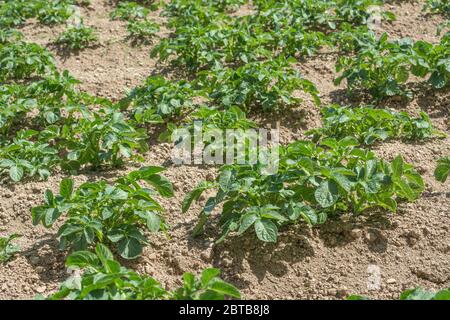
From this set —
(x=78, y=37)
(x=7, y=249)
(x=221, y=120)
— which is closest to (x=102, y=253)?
(x=7, y=249)

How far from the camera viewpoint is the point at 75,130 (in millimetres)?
4680

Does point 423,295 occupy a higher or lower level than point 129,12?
higher

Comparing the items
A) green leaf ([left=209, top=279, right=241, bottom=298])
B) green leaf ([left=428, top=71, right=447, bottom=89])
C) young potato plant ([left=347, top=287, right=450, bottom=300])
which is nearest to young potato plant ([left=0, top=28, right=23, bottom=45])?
green leaf ([left=428, top=71, right=447, bottom=89])

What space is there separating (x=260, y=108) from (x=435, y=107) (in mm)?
1227

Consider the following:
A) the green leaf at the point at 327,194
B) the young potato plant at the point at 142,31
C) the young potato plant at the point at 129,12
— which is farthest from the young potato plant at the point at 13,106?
the green leaf at the point at 327,194

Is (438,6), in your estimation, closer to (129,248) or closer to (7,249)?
(129,248)

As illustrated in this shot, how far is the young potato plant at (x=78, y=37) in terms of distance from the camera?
6.37 metres

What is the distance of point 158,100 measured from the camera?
5051mm

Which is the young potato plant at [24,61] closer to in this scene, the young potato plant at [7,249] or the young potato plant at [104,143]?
the young potato plant at [104,143]

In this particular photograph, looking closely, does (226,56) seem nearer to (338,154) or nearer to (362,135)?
(362,135)

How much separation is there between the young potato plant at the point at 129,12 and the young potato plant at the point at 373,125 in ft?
8.97

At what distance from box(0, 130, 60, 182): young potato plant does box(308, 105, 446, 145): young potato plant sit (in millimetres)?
1628

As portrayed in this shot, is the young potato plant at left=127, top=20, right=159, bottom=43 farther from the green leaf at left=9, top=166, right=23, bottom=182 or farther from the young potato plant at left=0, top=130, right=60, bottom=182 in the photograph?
the green leaf at left=9, top=166, right=23, bottom=182

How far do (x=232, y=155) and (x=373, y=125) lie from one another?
0.93 metres
